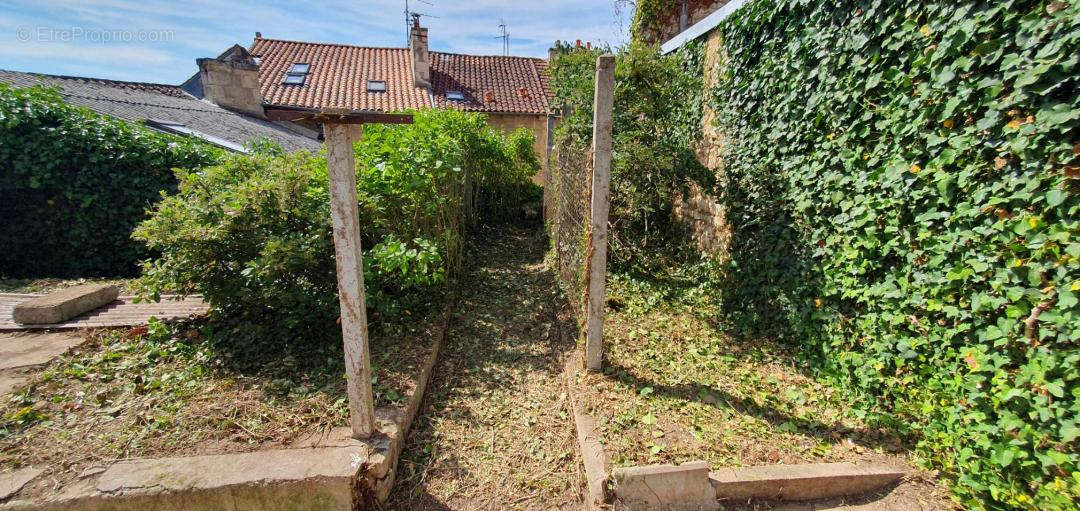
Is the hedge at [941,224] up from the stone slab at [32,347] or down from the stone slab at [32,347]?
up

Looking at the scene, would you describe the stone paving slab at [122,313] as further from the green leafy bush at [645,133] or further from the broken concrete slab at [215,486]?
the green leafy bush at [645,133]

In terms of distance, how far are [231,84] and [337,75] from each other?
4.26m

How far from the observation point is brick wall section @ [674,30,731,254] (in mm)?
4973

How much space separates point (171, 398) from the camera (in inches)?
124

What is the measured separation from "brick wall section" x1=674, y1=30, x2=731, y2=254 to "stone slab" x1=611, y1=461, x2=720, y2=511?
291 centimetres

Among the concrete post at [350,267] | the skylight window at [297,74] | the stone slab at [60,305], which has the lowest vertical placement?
the stone slab at [60,305]

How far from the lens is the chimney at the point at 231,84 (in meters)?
12.2

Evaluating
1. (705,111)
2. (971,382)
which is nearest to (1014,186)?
(971,382)

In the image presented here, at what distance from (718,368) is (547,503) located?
5.91 feet

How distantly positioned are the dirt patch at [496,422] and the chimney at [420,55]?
12876 mm

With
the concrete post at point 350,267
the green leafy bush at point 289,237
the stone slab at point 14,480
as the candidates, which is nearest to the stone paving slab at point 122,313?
the green leafy bush at point 289,237

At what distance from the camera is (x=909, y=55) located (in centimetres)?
261

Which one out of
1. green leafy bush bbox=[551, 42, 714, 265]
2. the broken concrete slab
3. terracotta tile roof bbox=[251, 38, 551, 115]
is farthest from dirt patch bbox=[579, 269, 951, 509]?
terracotta tile roof bbox=[251, 38, 551, 115]

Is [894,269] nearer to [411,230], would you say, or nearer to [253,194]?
[411,230]
